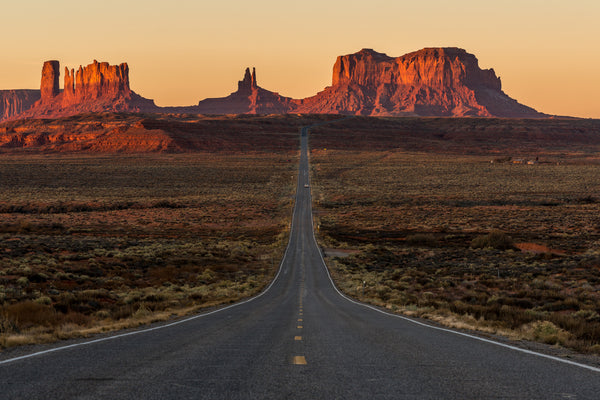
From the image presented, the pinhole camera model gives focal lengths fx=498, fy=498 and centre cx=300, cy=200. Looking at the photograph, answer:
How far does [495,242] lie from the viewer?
49625 millimetres

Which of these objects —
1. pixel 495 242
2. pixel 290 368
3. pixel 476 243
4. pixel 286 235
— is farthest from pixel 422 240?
pixel 290 368

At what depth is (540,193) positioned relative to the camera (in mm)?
94812

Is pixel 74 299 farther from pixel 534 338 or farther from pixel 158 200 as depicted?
pixel 158 200

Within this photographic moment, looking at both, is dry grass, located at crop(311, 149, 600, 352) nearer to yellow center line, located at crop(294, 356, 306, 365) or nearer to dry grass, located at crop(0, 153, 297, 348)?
yellow center line, located at crop(294, 356, 306, 365)

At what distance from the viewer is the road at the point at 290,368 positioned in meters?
6.29

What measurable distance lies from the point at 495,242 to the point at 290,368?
46249mm

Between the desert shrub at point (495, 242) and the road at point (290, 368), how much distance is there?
39.5 m

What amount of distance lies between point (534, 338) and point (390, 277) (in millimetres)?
25326

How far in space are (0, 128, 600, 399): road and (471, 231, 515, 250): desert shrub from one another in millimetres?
39458

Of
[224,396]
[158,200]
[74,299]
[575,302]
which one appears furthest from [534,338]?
[158,200]

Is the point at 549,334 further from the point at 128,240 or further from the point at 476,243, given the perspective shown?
the point at 128,240

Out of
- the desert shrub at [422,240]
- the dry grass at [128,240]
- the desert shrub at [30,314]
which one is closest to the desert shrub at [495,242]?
the desert shrub at [422,240]

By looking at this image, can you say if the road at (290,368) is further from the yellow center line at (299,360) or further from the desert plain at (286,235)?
the desert plain at (286,235)

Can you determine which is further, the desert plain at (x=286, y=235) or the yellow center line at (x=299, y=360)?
the desert plain at (x=286, y=235)
